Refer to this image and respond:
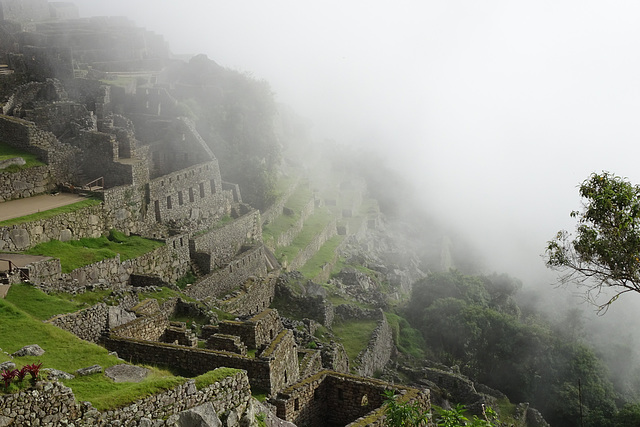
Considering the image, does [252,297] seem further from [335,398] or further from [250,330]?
[335,398]

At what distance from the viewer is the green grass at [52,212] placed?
82.9 feet


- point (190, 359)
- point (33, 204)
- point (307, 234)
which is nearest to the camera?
point (190, 359)

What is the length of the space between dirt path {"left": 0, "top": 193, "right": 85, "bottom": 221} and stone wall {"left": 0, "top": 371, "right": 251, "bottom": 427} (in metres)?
15.9

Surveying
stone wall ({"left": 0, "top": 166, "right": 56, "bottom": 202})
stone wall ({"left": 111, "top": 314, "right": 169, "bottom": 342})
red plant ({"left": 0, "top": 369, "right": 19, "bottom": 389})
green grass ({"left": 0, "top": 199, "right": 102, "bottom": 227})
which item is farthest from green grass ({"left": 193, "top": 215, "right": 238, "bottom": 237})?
red plant ({"left": 0, "top": 369, "right": 19, "bottom": 389})

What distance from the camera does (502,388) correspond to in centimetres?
4403

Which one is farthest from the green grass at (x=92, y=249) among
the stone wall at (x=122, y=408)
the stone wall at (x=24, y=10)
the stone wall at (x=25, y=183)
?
the stone wall at (x=24, y=10)

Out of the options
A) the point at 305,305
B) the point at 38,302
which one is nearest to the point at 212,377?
the point at 38,302

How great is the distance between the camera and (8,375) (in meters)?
10.4

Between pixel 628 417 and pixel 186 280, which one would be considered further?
pixel 628 417

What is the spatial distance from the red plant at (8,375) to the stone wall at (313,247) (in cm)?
3538

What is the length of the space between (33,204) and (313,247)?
1089 inches

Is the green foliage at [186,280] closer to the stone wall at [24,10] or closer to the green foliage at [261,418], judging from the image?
the green foliage at [261,418]

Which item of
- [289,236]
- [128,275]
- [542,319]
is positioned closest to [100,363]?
[128,275]

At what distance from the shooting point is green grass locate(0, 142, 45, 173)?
29.6 meters
